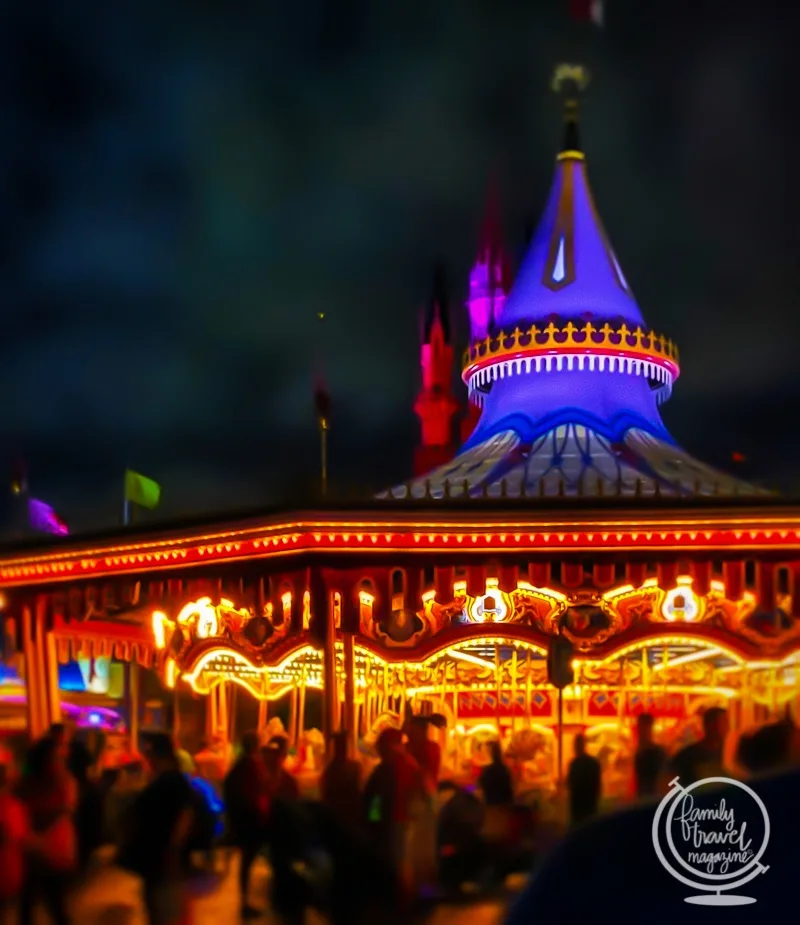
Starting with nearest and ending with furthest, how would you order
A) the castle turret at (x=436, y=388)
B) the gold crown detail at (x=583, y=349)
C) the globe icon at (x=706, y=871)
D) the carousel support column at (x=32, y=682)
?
the globe icon at (x=706, y=871), the carousel support column at (x=32, y=682), the gold crown detail at (x=583, y=349), the castle turret at (x=436, y=388)

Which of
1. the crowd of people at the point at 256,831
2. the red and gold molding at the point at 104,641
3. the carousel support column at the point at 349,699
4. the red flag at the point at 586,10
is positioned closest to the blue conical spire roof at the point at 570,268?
the red flag at the point at 586,10

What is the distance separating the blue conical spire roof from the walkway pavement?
33.3 ft

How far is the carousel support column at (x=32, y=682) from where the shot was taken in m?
16.7

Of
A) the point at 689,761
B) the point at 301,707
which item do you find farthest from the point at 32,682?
the point at 689,761

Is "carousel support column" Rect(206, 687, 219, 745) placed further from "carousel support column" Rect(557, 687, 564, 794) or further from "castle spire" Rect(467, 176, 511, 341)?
"castle spire" Rect(467, 176, 511, 341)

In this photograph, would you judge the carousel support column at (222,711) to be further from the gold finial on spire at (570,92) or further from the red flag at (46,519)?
the gold finial on spire at (570,92)

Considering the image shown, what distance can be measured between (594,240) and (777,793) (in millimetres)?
11927

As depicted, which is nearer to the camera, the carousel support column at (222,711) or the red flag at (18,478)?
the carousel support column at (222,711)

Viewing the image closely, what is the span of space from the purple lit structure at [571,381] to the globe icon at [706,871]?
6.30 metres

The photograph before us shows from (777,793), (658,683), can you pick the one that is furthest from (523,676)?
(777,793)

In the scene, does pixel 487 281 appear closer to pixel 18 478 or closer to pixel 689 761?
pixel 18 478

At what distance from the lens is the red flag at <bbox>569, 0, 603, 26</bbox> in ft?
57.7

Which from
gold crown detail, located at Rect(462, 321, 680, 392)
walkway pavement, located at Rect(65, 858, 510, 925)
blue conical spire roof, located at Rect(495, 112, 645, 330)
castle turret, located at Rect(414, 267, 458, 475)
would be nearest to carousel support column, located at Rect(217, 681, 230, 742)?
walkway pavement, located at Rect(65, 858, 510, 925)

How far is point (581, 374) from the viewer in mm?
18719
